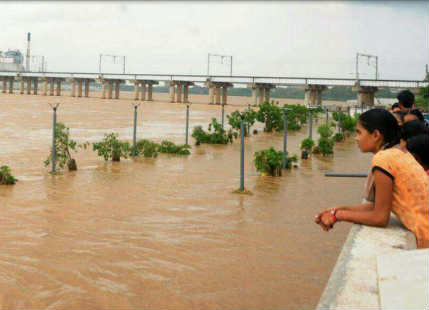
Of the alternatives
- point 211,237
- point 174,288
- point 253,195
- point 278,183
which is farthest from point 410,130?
point 278,183

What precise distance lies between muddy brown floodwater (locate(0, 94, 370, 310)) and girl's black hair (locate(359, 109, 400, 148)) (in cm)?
191

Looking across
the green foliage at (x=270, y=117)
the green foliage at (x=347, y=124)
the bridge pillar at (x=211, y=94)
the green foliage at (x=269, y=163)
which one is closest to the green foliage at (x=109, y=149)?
the green foliage at (x=269, y=163)

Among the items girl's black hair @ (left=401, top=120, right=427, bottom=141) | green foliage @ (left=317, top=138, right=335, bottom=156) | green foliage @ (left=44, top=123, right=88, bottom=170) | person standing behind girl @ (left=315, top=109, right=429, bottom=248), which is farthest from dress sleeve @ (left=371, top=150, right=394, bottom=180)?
green foliage @ (left=317, top=138, right=335, bottom=156)

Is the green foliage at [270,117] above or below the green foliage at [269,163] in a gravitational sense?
above

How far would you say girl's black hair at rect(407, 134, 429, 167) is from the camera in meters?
3.62

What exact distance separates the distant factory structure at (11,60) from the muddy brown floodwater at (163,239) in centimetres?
11563

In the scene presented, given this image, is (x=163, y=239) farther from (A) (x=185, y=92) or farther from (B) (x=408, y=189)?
(A) (x=185, y=92)

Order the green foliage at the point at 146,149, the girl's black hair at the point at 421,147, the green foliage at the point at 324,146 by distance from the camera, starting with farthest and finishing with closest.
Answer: the green foliage at the point at 324,146
the green foliage at the point at 146,149
the girl's black hair at the point at 421,147

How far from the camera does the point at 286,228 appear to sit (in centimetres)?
698

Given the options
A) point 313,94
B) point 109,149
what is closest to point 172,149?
point 109,149

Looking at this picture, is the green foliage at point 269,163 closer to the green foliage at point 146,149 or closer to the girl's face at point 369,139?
the green foliage at point 146,149

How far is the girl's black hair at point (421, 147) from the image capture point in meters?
3.62

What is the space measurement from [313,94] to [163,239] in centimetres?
5192

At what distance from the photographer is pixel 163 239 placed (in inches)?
243
